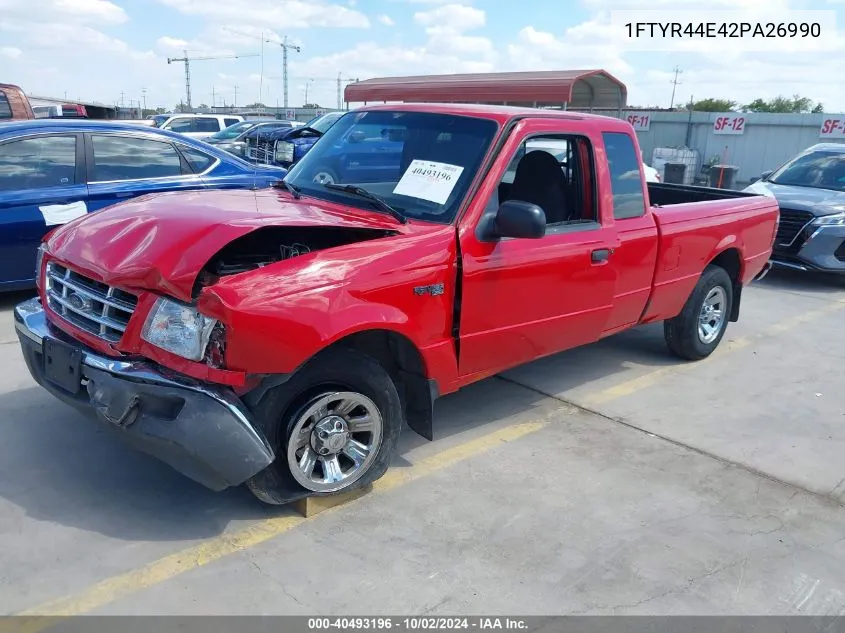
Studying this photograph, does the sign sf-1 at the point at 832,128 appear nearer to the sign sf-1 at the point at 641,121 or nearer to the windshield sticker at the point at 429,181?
the sign sf-1 at the point at 641,121

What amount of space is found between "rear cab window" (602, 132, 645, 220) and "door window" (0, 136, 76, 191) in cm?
478

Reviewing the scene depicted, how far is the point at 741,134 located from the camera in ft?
74.1

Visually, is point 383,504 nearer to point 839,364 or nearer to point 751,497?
point 751,497

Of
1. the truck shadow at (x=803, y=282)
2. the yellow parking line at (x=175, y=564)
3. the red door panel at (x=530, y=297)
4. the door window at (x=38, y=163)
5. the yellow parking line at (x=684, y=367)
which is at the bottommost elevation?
the yellow parking line at (x=175, y=564)

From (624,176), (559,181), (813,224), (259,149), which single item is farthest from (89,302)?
(259,149)

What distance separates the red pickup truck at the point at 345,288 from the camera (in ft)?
10.1

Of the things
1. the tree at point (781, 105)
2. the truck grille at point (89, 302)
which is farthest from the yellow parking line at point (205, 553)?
the tree at point (781, 105)

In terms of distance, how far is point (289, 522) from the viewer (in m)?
3.50

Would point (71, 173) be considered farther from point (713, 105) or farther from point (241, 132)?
point (713, 105)

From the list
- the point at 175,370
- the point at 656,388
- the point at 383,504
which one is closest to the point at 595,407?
the point at 656,388

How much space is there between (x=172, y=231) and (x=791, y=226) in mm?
8255

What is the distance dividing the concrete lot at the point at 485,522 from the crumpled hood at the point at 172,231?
0.84m

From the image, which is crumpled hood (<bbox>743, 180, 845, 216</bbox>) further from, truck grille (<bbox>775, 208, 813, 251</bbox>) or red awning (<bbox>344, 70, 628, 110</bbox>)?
red awning (<bbox>344, 70, 628, 110</bbox>)
